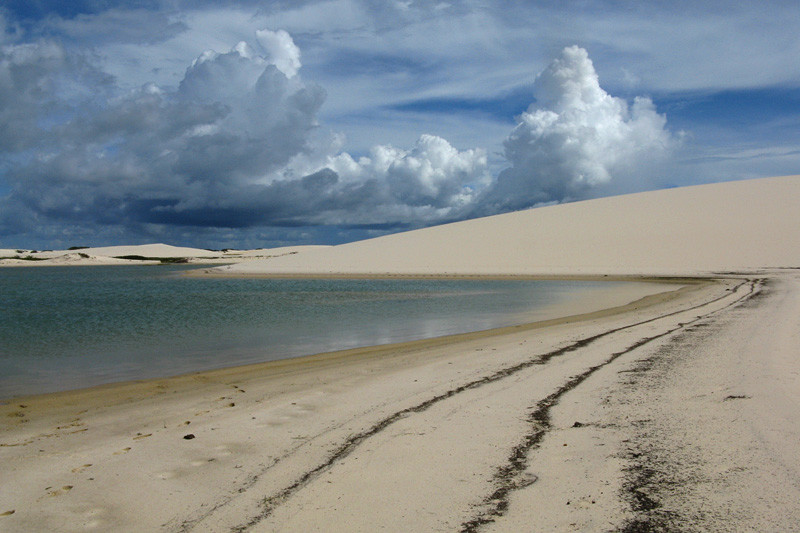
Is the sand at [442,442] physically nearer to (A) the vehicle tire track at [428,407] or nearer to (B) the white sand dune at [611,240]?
(A) the vehicle tire track at [428,407]

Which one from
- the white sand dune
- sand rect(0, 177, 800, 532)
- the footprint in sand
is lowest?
the footprint in sand

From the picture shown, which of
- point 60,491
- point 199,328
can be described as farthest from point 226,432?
point 199,328

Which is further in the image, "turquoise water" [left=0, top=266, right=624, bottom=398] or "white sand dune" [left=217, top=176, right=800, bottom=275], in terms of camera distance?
"white sand dune" [left=217, top=176, right=800, bottom=275]

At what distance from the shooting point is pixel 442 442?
15.0ft

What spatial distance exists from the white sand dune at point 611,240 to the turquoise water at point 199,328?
61.1 ft

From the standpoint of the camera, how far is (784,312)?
1244 centimetres

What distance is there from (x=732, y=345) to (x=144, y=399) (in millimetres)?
8187

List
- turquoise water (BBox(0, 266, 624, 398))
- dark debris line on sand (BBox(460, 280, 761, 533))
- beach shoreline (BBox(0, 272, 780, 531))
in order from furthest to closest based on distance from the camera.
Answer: turquoise water (BBox(0, 266, 624, 398)) < beach shoreline (BBox(0, 272, 780, 531)) < dark debris line on sand (BBox(460, 280, 761, 533))

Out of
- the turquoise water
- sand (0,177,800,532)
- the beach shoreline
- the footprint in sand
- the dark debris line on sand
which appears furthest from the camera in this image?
the turquoise water

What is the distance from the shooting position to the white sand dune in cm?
3962

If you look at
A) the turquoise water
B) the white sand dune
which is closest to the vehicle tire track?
the turquoise water

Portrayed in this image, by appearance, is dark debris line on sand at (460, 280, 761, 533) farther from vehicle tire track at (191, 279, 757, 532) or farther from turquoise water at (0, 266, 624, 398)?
turquoise water at (0, 266, 624, 398)

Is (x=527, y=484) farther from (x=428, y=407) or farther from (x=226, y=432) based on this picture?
(x=226, y=432)

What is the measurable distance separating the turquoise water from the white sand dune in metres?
18.6
